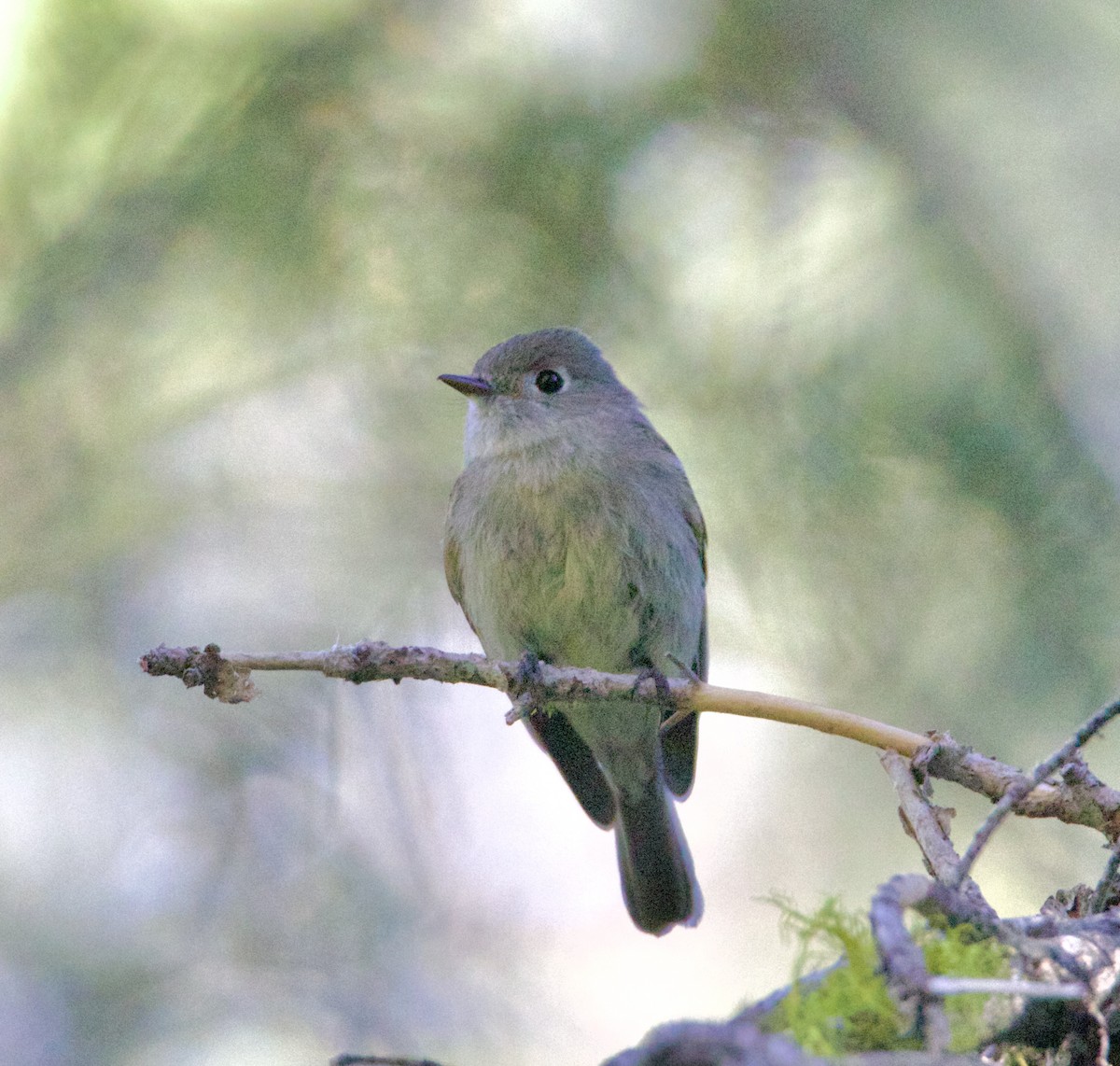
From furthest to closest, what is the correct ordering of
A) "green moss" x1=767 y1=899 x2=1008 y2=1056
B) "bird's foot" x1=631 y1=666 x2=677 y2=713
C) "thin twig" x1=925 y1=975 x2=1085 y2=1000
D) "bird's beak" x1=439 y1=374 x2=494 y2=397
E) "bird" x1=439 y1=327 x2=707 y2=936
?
"bird" x1=439 y1=327 x2=707 y2=936, "bird's beak" x1=439 y1=374 x2=494 y2=397, "bird's foot" x1=631 y1=666 x2=677 y2=713, "green moss" x1=767 y1=899 x2=1008 y2=1056, "thin twig" x1=925 y1=975 x2=1085 y2=1000

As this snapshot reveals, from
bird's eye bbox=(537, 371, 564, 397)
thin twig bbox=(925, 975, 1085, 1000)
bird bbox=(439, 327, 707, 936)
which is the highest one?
bird's eye bbox=(537, 371, 564, 397)

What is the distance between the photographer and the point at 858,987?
1288 mm

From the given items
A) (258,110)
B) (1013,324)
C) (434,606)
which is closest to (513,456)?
(434,606)

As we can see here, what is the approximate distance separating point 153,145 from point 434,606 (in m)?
1.28

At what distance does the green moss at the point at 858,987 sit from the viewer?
1.27 metres

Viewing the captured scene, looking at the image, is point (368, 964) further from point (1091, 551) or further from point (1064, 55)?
point (1064, 55)

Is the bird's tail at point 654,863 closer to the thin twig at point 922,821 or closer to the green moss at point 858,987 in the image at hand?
the thin twig at point 922,821

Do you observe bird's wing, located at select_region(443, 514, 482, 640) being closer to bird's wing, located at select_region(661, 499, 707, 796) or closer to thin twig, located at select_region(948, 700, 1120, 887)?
bird's wing, located at select_region(661, 499, 707, 796)

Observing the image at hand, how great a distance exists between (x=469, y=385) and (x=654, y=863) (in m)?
1.46

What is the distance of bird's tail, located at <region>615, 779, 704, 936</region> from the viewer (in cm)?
355

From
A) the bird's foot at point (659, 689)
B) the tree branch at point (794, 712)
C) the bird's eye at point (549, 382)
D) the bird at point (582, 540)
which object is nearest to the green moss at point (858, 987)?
the tree branch at point (794, 712)

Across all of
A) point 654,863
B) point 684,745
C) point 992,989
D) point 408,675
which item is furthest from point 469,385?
point 992,989

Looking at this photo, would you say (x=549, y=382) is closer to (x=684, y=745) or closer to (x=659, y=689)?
(x=684, y=745)

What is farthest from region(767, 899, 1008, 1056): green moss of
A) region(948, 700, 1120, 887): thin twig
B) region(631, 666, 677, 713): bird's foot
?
region(631, 666, 677, 713): bird's foot
